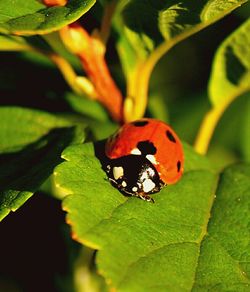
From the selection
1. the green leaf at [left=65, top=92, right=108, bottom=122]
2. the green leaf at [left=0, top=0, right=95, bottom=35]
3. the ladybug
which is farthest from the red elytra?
the green leaf at [left=0, top=0, right=95, bottom=35]

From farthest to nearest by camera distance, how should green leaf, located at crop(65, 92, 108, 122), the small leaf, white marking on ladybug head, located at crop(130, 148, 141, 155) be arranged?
green leaf, located at crop(65, 92, 108, 122) → white marking on ladybug head, located at crop(130, 148, 141, 155) → the small leaf

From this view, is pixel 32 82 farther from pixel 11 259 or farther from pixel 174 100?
pixel 174 100

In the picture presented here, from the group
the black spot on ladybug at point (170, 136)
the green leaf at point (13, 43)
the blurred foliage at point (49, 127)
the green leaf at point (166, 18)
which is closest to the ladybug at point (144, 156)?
the black spot on ladybug at point (170, 136)

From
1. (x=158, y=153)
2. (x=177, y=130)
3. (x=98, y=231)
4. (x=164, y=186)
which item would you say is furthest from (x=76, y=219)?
(x=177, y=130)

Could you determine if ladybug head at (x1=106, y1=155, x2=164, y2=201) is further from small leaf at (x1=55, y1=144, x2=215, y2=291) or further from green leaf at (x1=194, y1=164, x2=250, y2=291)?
green leaf at (x1=194, y1=164, x2=250, y2=291)

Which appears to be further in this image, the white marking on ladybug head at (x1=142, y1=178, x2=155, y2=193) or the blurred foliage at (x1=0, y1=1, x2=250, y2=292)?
the blurred foliage at (x1=0, y1=1, x2=250, y2=292)

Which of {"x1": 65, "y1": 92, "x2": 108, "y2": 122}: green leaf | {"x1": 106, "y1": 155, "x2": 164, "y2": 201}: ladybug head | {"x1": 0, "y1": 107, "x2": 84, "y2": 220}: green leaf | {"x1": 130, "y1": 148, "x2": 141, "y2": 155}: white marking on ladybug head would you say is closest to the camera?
{"x1": 0, "y1": 107, "x2": 84, "y2": 220}: green leaf
